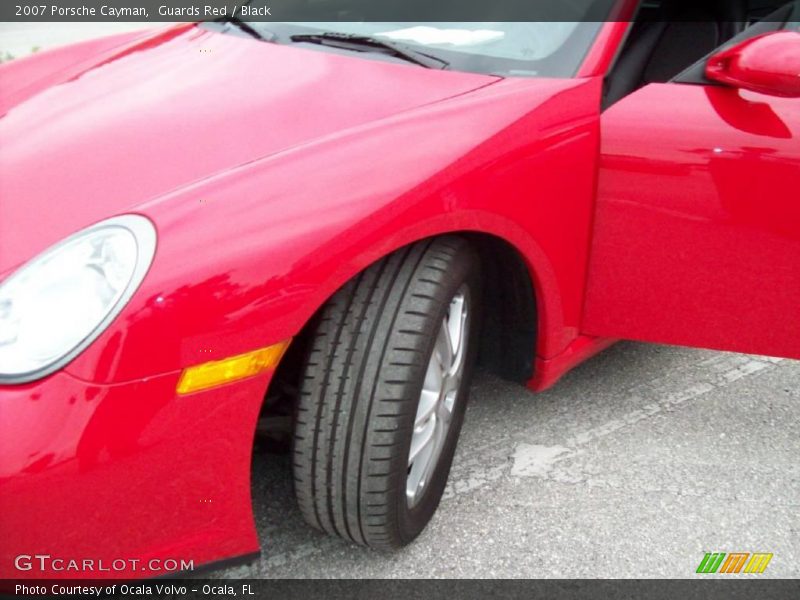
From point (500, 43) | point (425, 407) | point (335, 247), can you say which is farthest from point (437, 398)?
point (500, 43)

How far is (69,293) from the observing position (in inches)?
54.2

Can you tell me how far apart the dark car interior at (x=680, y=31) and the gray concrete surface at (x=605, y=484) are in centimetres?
96

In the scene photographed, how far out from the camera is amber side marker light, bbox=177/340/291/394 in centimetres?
138

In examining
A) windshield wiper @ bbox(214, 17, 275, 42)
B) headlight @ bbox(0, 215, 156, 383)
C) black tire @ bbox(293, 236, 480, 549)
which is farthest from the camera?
windshield wiper @ bbox(214, 17, 275, 42)

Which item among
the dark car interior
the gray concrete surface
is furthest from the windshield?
the gray concrete surface

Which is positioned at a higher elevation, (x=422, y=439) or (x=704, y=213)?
(x=704, y=213)

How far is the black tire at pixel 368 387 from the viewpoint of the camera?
1645mm

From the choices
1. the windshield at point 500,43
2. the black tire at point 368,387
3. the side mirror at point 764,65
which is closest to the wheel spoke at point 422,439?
the black tire at point 368,387

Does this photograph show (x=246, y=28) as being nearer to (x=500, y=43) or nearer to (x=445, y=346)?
(x=500, y=43)

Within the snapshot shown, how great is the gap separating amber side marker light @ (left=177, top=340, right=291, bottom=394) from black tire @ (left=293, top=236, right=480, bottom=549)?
0.64 ft

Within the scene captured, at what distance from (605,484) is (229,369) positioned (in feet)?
4.06

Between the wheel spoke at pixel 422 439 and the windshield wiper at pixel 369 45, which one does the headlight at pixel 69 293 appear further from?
the windshield wiper at pixel 369 45

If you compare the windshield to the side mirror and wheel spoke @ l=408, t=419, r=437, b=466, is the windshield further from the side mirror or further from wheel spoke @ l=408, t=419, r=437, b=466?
wheel spoke @ l=408, t=419, r=437, b=466

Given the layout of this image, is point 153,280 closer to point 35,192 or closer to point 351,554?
point 35,192
